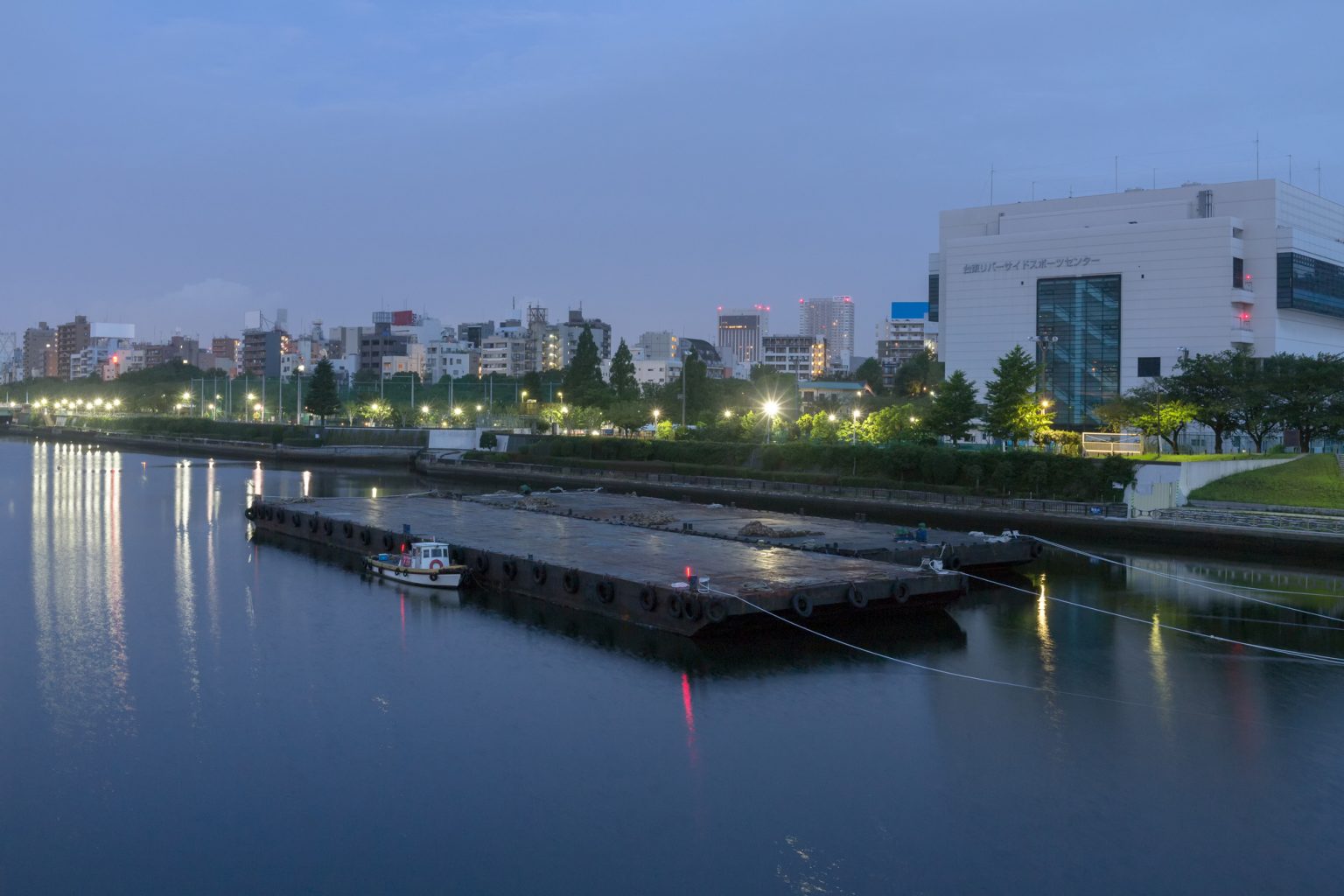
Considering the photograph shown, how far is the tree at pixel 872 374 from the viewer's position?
15312 centimetres

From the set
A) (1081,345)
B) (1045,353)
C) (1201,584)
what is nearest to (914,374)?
(1045,353)

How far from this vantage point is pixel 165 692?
2288 cm

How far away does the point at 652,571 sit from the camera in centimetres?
2977

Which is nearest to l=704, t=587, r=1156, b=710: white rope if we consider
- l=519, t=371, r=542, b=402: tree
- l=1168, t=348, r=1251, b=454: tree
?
l=1168, t=348, r=1251, b=454: tree

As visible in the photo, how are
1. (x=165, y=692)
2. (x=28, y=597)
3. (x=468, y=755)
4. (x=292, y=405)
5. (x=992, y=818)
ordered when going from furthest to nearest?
(x=292, y=405), (x=28, y=597), (x=165, y=692), (x=468, y=755), (x=992, y=818)

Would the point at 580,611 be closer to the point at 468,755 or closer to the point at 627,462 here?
the point at 468,755

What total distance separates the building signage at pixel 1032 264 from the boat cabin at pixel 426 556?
60.0m

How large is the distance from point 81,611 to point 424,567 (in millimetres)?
9508

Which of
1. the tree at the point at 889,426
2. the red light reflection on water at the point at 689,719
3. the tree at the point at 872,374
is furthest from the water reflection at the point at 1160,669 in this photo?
the tree at the point at 872,374

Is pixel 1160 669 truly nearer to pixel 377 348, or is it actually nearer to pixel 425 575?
pixel 425 575

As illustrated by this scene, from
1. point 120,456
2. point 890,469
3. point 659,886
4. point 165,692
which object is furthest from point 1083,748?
point 120,456

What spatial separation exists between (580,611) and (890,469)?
32.5 metres

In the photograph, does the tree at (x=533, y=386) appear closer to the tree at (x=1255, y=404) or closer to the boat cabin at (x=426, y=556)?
the tree at (x=1255, y=404)

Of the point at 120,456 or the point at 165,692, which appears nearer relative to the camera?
the point at 165,692
